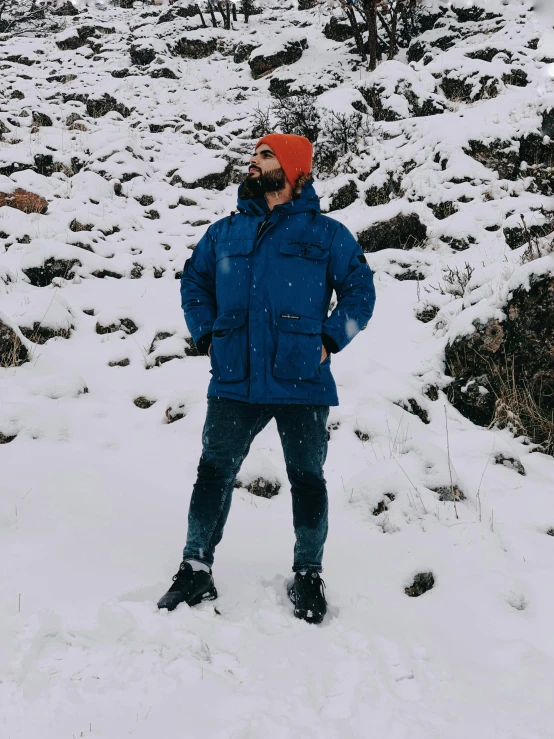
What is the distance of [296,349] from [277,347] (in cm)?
8

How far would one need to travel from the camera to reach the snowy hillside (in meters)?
1.77

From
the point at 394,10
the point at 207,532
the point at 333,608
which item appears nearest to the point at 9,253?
the point at 207,532

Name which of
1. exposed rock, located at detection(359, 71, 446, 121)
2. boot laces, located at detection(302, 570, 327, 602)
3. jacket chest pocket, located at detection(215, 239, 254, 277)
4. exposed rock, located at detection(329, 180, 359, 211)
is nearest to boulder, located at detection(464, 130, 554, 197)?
exposed rock, located at detection(329, 180, 359, 211)

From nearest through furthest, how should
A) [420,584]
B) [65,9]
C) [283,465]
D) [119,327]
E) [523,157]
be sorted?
[420,584] → [283,465] → [119,327] → [523,157] → [65,9]

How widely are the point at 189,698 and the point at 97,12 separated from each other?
1048 inches

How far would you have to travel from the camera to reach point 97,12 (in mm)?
21688

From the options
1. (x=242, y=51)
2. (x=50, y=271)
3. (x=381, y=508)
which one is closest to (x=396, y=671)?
(x=381, y=508)

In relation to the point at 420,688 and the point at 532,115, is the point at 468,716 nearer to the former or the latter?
the point at 420,688

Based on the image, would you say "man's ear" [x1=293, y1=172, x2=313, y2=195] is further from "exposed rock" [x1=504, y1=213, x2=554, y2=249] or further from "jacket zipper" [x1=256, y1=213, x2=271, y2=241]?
"exposed rock" [x1=504, y1=213, x2=554, y2=249]

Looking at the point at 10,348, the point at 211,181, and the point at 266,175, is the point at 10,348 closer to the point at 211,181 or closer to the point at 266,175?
the point at 266,175

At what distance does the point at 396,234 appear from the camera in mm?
6980

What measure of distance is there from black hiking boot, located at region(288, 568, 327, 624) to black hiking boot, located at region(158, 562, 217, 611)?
36 centimetres

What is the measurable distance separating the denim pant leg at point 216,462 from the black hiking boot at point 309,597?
15.9 inches

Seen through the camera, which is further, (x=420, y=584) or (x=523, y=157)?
(x=523, y=157)
